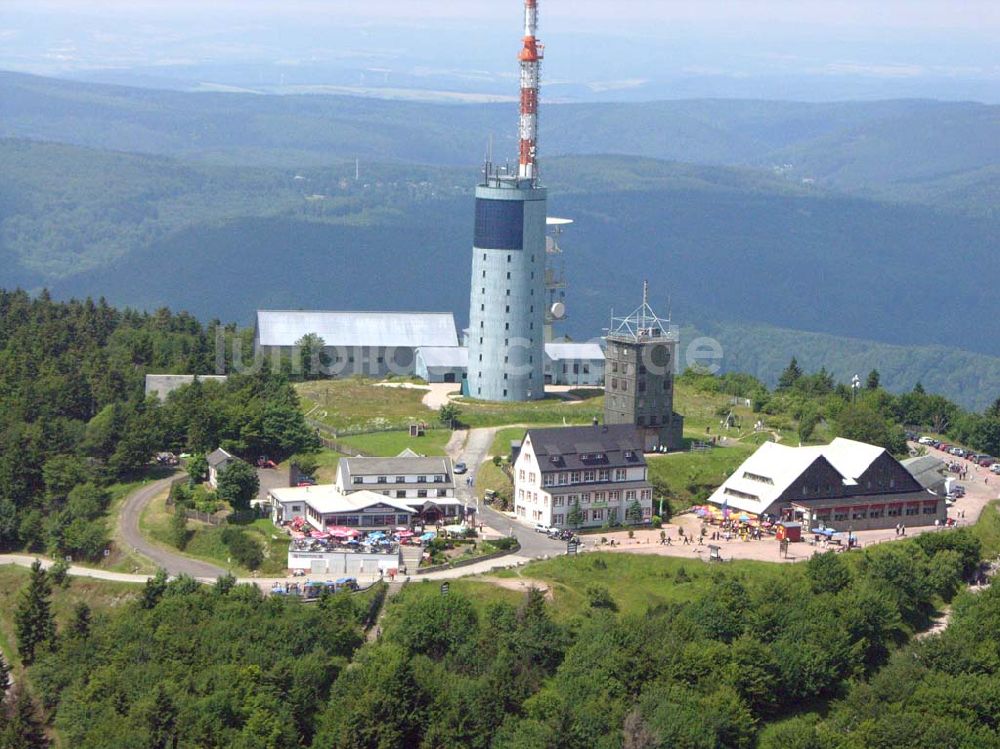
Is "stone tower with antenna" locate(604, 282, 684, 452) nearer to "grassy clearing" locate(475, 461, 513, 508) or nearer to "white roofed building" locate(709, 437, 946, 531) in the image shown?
"white roofed building" locate(709, 437, 946, 531)

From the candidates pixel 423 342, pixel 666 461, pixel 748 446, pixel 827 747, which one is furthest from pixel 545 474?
pixel 423 342

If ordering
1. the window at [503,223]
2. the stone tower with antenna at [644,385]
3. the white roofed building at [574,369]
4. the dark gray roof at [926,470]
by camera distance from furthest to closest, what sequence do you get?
the white roofed building at [574,369] → the window at [503,223] → the stone tower with antenna at [644,385] → the dark gray roof at [926,470]

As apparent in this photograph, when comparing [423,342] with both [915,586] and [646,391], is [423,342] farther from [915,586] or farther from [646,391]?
[915,586]

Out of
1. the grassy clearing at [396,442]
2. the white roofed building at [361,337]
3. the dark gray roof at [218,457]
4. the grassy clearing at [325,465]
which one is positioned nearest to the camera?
the dark gray roof at [218,457]

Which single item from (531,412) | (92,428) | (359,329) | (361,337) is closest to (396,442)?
(531,412)

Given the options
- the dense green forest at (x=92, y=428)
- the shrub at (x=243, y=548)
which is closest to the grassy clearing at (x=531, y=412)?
the dense green forest at (x=92, y=428)

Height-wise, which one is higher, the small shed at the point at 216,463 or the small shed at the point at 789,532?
the small shed at the point at 216,463

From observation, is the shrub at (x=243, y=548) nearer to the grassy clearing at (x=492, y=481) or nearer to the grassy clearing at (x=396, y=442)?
the grassy clearing at (x=492, y=481)
